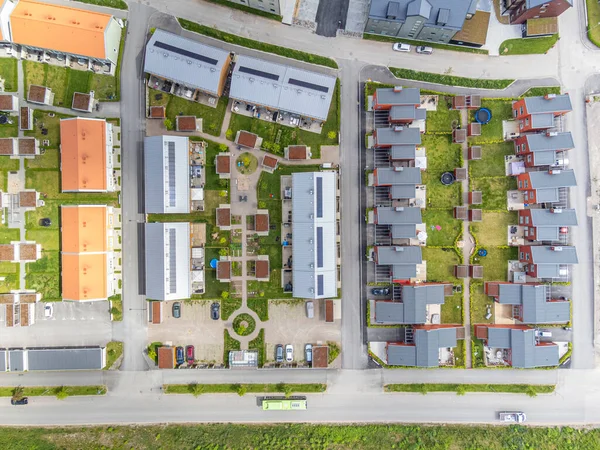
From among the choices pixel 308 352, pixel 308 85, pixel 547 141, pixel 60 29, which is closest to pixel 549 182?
pixel 547 141

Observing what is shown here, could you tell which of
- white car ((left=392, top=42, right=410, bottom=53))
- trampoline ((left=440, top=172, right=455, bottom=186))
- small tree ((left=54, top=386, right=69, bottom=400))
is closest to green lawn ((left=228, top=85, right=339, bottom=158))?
white car ((left=392, top=42, right=410, bottom=53))

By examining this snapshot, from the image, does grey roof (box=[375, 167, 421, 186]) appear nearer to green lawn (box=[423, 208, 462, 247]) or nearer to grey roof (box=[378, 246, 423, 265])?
green lawn (box=[423, 208, 462, 247])

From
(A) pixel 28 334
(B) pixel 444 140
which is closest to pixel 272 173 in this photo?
(B) pixel 444 140

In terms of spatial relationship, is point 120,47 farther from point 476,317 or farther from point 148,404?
point 476,317

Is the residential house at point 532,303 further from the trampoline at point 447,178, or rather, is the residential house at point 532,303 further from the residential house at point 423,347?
the trampoline at point 447,178

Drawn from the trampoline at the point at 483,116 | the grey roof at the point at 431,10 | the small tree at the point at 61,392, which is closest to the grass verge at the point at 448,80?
the trampoline at the point at 483,116

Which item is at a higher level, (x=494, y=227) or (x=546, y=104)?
(x=546, y=104)

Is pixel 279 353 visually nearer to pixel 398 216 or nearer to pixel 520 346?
pixel 398 216
